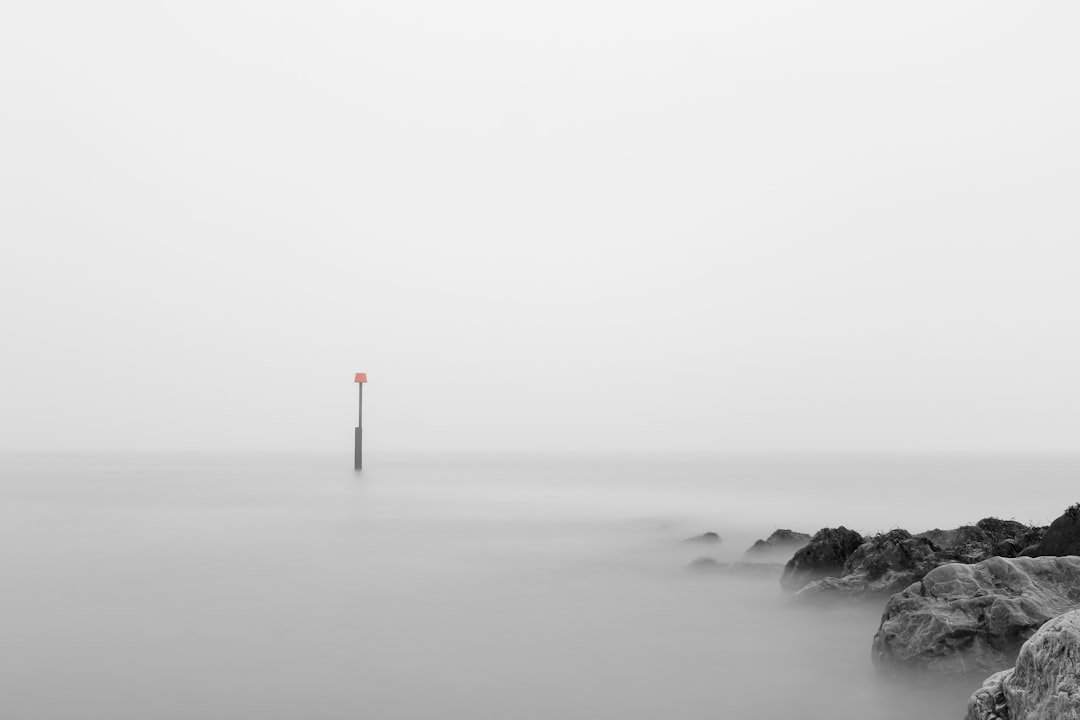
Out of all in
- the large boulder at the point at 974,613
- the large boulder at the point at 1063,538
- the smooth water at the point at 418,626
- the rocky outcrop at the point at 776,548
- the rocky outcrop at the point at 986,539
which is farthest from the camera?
the rocky outcrop at the point at 776,548

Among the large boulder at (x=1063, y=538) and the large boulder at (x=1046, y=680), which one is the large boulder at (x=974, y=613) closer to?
the large boulder at (x=1063, y=538)

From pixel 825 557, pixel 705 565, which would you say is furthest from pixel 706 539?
pixel 825 557

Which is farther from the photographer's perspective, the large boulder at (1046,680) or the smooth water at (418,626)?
the smooth water at (418,626)

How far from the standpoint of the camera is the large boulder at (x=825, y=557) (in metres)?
10.6

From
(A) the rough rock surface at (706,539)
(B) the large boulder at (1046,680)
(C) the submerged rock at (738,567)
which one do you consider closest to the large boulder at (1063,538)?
(C) the submerged rock at (738,567)

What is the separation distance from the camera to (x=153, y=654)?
8625mm

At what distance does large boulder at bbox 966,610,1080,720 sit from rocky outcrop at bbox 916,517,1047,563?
666 cm

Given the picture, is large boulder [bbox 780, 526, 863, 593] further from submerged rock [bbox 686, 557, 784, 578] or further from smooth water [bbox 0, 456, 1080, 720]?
submerged rock [bbox 686, 557, 784, 578]

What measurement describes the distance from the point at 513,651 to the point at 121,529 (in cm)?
1674

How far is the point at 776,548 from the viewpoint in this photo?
13805 mm

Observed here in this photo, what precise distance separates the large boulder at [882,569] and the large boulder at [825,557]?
62cm

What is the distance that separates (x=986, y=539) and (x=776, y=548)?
11.2ft

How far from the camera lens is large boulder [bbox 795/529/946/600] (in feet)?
30.0

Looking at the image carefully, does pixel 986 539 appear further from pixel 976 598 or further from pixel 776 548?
pixel 976 598
